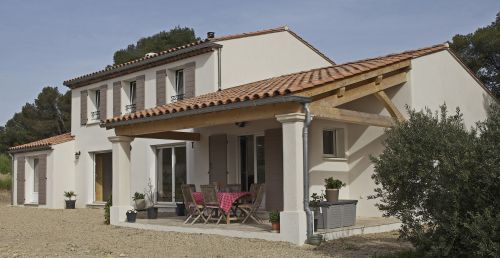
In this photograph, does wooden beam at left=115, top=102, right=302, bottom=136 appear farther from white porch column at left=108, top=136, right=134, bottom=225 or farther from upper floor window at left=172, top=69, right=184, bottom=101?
upper floor window at left=172, top=69, right=184, bottom=101

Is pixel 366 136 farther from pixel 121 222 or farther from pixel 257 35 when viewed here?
Answer: pixel 121 222

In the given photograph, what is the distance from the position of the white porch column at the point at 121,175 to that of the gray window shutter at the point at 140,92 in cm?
448

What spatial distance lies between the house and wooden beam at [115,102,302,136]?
0.02 metres

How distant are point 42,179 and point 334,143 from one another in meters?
12.4

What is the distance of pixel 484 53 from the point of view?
80.6ft

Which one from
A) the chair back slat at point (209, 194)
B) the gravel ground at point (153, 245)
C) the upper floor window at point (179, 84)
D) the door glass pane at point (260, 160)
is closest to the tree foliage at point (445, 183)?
the gravel ground at point (153, 245)

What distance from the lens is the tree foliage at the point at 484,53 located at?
2416 cm

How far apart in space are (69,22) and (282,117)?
7383 mm

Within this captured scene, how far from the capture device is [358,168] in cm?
1348

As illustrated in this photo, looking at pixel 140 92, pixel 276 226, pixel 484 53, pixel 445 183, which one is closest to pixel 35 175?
pixel 140 92

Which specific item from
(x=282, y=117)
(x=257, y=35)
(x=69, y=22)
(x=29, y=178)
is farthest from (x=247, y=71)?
(x=29, y=178)

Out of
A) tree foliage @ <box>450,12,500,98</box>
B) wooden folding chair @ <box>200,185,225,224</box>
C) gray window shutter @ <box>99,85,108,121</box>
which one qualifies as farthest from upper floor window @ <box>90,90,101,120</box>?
tree foliage @ <box>450,12,500,98</box>

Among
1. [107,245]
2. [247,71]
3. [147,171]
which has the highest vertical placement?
[247,71]

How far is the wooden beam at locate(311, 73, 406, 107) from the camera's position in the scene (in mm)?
10065
